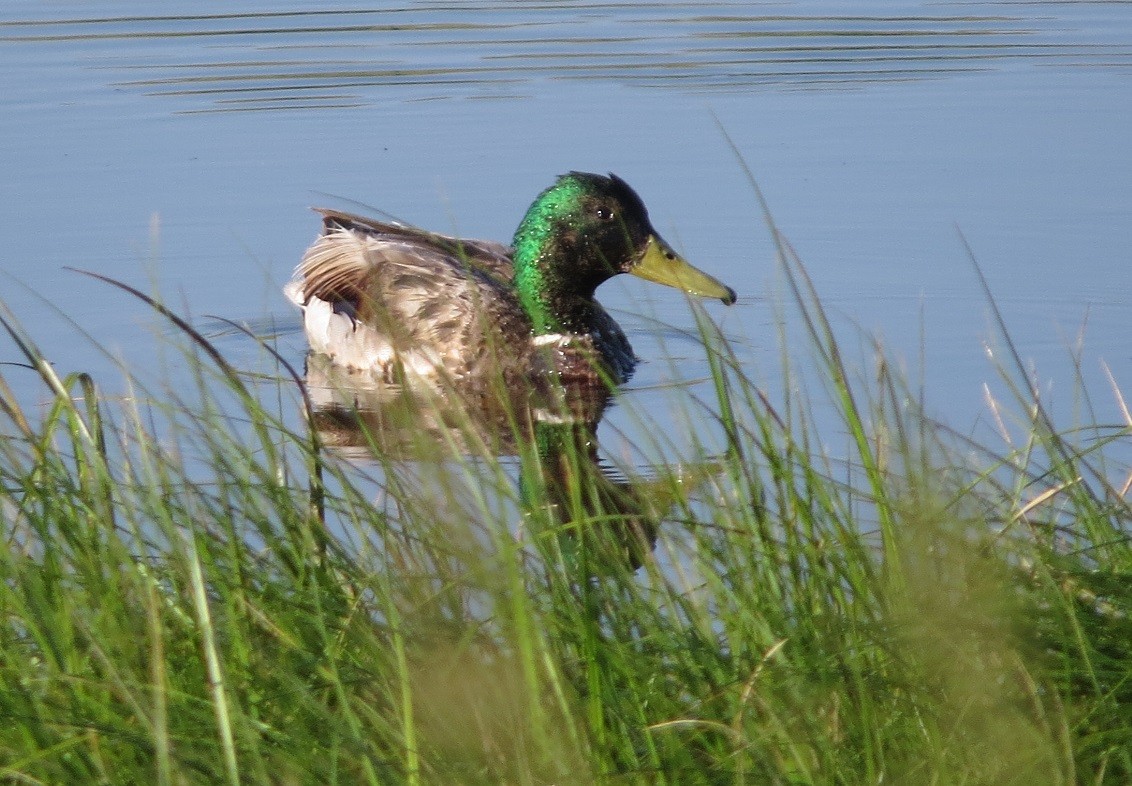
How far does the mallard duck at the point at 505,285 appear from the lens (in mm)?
8414

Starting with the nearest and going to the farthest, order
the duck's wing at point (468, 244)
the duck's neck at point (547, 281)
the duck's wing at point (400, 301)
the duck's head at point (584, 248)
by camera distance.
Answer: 1. the duck's head at point (584, 248)
2. the duck's wing at point (468, 244)
3. the duck's wing at point (400, 301)
4. the duck's neck at point (547, 281)

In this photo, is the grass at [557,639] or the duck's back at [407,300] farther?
the duck's back at [407,300]

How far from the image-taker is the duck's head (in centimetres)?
829

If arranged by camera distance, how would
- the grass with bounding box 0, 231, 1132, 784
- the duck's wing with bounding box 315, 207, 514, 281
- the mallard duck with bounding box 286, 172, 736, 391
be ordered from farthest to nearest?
the duck's wing with bounding box 315, 207, 514, 281
the mallard duck with bounding box 286, 172, 736, 391
the grass with bounding box 0, 231, 1132, 784

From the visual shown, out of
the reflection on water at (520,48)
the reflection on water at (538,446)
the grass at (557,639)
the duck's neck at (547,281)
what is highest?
the reflection on water at (520,48)

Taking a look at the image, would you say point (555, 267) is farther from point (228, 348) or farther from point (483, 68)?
point (483, 68)

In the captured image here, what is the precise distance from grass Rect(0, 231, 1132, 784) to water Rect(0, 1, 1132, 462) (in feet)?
9.38

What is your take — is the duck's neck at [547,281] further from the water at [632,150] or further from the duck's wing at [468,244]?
the water at [632,150]

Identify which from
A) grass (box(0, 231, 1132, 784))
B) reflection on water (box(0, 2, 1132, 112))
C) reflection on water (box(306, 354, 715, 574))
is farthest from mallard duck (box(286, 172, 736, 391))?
grass (box(0, 231, 1132, 784))

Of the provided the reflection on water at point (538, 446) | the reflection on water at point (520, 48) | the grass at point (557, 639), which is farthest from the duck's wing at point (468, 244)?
the grass at point (557, 639)

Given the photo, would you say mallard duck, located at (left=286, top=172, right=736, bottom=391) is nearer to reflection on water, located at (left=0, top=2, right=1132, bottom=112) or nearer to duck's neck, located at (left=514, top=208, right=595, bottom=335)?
duck's neck, located at (left=514, top=208, right=595, bottom=335)

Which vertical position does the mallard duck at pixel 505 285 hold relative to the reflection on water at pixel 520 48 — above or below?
below

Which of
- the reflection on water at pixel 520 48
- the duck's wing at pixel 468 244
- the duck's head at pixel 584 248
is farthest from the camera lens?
the reflection on water at pixel 520 48

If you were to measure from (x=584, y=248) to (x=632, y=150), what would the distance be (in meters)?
2.56
